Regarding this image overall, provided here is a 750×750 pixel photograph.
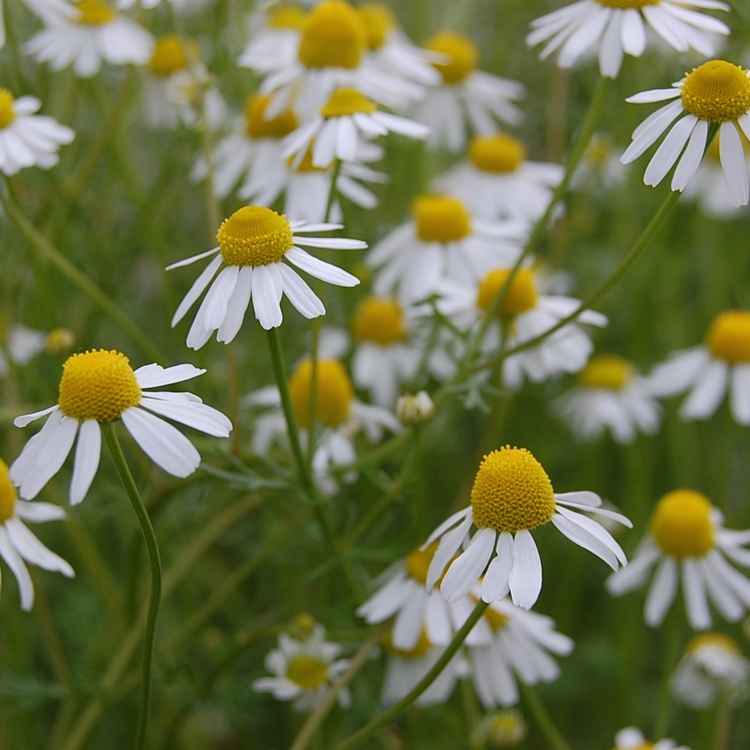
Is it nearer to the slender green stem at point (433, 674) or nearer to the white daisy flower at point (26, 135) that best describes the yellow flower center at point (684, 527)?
the slender green stem at point (433, 674)

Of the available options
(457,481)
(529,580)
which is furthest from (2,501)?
(457,481)

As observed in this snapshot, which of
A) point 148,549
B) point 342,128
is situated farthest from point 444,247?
point 148,549

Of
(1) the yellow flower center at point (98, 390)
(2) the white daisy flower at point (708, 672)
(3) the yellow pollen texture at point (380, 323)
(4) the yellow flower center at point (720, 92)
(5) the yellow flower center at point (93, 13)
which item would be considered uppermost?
(4) the yellow flower center at point (720, 92)

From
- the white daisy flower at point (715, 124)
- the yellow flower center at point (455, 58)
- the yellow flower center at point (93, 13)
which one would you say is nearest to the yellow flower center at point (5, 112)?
the yellow flower center at point (93, 13)

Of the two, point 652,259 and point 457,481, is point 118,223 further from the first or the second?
point 652,259

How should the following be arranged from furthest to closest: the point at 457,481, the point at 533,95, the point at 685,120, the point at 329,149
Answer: the point at 533,95 → the point at 457,481 → the point at 329,149 → the point at 685,120

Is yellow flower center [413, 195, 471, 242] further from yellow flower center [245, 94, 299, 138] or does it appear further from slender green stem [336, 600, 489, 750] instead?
slender green stem [336, 600, 489, 750]
